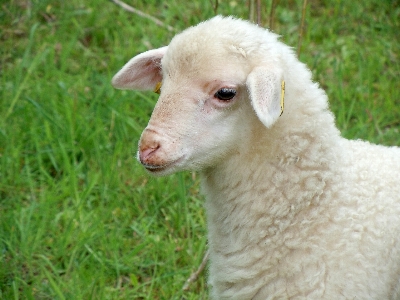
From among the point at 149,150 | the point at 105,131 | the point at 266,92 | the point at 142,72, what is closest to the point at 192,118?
the point at 149,150

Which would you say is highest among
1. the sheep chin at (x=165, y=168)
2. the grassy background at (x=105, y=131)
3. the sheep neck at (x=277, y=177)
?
the sheep chin at (x=165, y=168)

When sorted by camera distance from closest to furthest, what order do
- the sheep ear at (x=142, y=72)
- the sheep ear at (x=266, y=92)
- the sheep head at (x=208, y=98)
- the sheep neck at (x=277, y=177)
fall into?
the sheep ear at (x=266, y=92) < the sheep head at (x=208, y=98) < the sheep neck at (x=277, y=177) < the sheep ear at (x=142, y=72)

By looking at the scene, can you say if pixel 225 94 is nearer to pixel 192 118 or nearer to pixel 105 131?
pixel 192 118

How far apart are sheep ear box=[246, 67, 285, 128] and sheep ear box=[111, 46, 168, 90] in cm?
62

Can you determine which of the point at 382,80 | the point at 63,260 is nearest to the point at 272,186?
the point at 63,260

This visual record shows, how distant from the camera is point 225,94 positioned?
2703 millimetres

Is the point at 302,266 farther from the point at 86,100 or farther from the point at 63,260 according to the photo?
the point at 86,100

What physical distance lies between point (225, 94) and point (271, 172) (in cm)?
38

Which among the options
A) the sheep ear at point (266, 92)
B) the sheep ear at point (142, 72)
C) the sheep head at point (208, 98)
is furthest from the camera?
the sheep ear at point (142, 72)

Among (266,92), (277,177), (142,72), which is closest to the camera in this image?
(266,92)

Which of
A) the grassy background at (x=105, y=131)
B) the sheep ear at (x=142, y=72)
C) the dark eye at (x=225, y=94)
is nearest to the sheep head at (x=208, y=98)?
the dark eye at (x=225, y=94)

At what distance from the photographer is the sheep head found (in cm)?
264

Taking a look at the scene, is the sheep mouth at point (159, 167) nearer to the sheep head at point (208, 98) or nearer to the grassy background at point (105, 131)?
the sheep head at point (208, 98)

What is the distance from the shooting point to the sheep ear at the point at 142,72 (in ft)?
10.3
